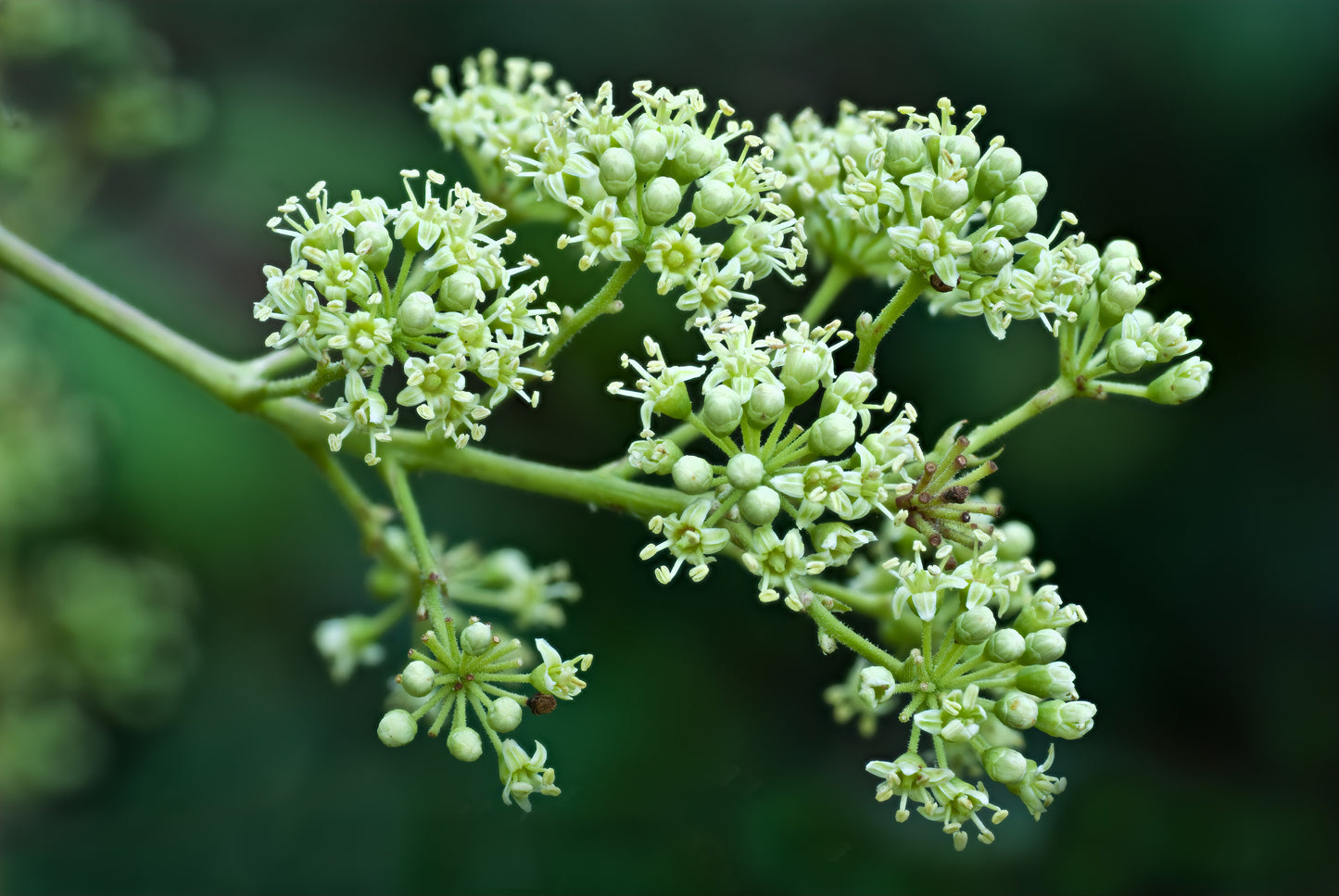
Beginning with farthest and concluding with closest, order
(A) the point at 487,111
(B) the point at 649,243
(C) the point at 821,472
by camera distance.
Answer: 1. (A) the point at 487,111
2. (B) the point at 649,243
3. (C) the point at 821,472

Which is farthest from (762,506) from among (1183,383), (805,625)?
(805,625)

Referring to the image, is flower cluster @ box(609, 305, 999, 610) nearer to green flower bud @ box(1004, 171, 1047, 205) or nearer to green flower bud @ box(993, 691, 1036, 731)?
green flower bud @ box(993, 691, 1036, 731)

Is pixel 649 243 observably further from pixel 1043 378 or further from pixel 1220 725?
pixel 1220 725

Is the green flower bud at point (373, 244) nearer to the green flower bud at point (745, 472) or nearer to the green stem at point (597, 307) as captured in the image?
the green stem at point (597, 307)

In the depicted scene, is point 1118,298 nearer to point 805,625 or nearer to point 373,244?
point 373,244

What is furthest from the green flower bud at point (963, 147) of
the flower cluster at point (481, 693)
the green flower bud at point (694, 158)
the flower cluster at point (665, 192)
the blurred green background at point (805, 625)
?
the blurred green background at point (805, 625)

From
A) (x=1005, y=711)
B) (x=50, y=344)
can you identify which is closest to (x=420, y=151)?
(x=50, y=344)

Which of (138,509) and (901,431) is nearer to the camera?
(901,431)
